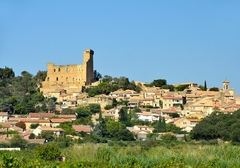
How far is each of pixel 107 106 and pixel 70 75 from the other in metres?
→ 11.6

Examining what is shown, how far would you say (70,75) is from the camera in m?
68.6

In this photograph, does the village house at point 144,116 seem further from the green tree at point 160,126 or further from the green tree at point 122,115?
the green tree at point 160,126

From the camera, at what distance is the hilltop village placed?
1938 inches

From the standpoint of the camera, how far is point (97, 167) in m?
22.8

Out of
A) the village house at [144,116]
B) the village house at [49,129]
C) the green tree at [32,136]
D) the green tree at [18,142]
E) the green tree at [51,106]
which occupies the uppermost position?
the green tree at [51,106]

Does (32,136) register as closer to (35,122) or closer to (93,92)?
(35,122)

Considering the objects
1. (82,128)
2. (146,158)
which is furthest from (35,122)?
A: (146,158)

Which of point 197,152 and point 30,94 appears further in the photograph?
point 30,94

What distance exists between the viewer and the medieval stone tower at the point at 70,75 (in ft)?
222

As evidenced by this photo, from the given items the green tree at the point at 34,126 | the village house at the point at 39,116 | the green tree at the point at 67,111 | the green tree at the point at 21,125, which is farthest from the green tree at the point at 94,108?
the green tree at the point at 21,125

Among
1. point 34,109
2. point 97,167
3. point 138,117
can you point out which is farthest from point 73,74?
point 97,167

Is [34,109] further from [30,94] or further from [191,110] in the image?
[191,110]

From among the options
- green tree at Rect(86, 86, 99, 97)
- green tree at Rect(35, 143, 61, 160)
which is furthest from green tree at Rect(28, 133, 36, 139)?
green tree at Rect(86, 86, 99, 97)

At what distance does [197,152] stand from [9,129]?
25849 mm
